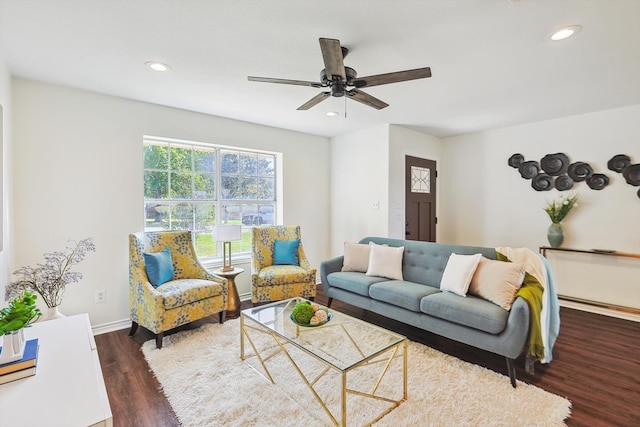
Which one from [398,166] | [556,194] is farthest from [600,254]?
[398,166]

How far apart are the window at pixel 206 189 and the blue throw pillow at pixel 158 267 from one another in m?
0.72

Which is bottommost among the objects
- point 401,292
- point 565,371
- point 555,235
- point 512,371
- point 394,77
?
point 565,371

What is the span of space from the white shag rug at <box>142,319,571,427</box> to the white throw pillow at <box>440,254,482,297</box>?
566mm

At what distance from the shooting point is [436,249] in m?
3.15

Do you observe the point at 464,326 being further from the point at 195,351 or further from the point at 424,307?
the point at 195,351

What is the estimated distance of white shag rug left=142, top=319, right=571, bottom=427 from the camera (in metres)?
1.79

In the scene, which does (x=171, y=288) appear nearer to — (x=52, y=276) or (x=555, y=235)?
(x=52, y=276)

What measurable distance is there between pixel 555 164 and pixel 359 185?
2612 millimetres

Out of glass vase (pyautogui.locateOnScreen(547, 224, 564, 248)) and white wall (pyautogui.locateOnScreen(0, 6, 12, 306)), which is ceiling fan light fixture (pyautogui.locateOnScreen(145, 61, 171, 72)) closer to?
white wall (pyautogui.locateOnScreen(0, 6, 12, 306))

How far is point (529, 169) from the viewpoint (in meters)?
4.23

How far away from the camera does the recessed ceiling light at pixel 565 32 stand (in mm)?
1940

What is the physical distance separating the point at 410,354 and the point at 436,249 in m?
1.11

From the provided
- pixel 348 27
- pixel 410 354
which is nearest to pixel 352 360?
pixel 410 354

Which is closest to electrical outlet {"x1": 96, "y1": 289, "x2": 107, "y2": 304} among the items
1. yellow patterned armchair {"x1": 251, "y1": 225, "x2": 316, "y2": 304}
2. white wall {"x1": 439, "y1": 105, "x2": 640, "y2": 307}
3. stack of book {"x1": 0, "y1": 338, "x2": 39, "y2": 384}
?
yellow patterned armchair {"x1": 251, "y1": 225, "x2": 316, "y2": 304}
